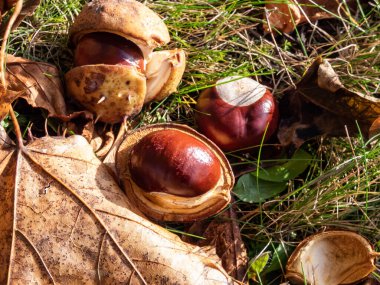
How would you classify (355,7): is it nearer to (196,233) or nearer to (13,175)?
(196,233)

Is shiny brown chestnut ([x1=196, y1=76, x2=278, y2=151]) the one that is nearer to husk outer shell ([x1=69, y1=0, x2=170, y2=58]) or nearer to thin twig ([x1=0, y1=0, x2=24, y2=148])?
husk outer shell ([x1=69, y1=0, x2=170, y2=58])

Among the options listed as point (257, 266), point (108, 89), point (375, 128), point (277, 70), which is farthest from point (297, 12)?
point (257, 266)

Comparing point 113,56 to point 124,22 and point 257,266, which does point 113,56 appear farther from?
point 257,266

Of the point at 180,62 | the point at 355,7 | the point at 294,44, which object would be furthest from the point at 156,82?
the point at 355,7

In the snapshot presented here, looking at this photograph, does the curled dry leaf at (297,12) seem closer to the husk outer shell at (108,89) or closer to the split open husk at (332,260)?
the husk outer shell at (108,89)

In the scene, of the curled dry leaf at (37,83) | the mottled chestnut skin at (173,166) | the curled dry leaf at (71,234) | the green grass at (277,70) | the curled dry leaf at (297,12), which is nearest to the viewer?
the curled dry leaf at (71,234)

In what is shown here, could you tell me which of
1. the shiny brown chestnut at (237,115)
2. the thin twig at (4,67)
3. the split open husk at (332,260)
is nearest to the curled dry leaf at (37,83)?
the thin twig at (4,67)
